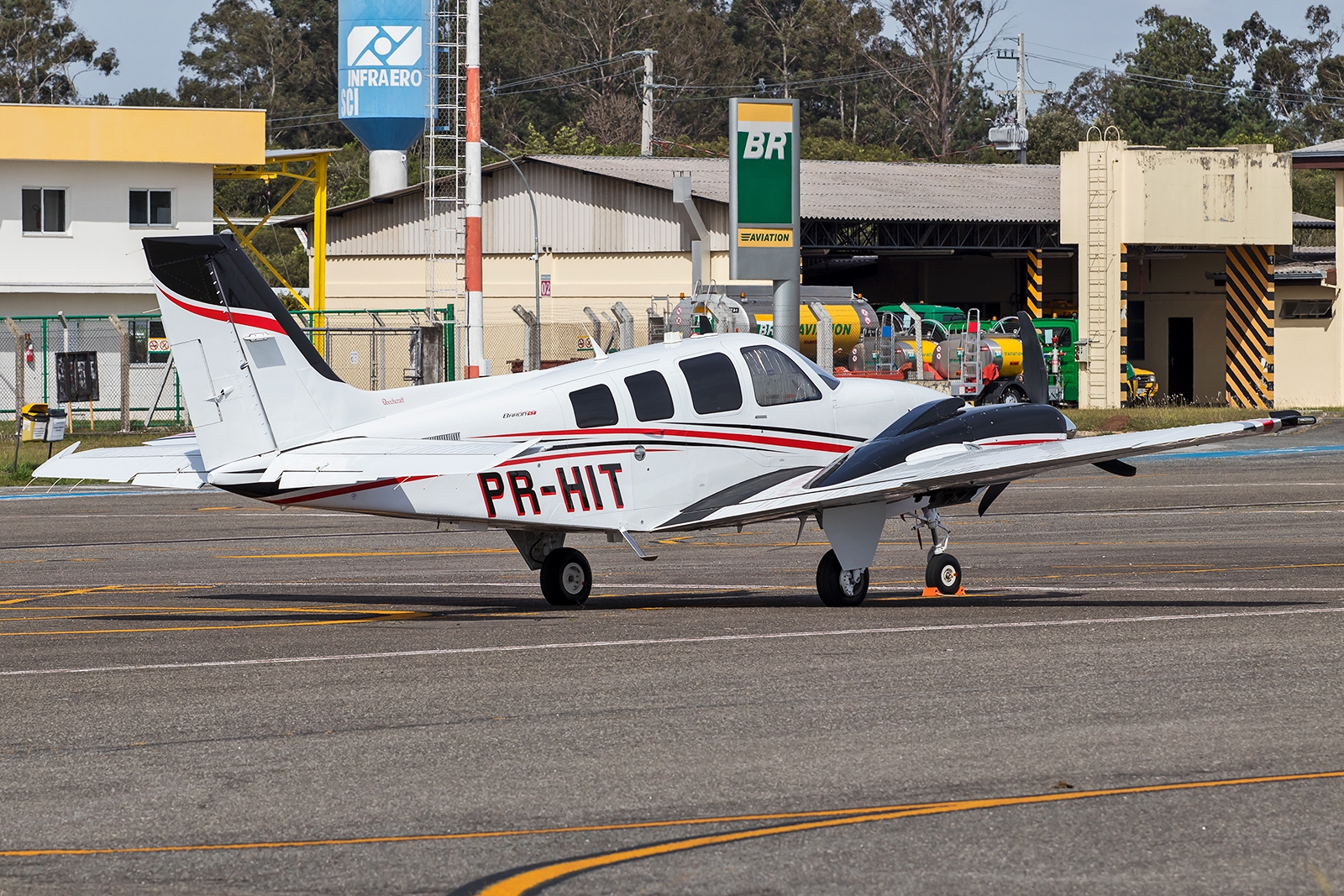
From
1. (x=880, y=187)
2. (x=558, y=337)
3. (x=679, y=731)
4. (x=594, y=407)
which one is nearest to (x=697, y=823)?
(x=679, y=731)

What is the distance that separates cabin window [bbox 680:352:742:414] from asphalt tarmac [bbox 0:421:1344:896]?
1864 mm

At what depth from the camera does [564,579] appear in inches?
587

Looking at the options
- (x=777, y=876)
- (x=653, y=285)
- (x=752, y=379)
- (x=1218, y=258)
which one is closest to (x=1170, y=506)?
(x=752, y=379)

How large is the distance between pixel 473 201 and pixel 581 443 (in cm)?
2311

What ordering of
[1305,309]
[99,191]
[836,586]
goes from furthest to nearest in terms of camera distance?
[1305,309]
[99,191]
[836,586]

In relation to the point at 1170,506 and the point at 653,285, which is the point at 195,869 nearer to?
the point at 1170,506

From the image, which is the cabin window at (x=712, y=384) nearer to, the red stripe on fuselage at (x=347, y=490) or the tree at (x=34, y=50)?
the red stripe on fuselage at (x=347, y=490)

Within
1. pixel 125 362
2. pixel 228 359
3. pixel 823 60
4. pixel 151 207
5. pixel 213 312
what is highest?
pixel 823 60

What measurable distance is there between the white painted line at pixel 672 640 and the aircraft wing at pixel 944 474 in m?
1.31

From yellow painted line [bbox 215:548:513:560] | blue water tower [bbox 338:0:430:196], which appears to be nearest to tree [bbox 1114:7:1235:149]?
blue water tower [bbox 338:0:430:196]

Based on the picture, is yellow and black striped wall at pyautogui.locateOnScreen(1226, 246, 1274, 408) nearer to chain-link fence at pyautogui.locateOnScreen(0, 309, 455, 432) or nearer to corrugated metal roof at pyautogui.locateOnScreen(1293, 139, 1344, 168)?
corrugated metal roof at pyautogui.locateOnScreen(1293, 139, 1344, 168)

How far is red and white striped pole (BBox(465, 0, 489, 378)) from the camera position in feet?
116

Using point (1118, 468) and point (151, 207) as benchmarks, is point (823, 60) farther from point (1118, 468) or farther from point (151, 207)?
point (1118, 468)

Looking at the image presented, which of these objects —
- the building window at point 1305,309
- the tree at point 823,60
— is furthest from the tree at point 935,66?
the building window at point 1305,309
